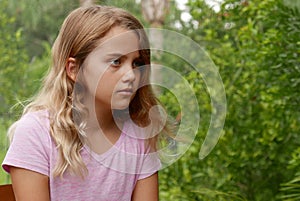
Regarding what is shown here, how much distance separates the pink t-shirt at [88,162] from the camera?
66.5 inches

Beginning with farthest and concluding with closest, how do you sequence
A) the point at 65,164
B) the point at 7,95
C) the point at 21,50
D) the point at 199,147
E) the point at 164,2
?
the point at 164,2 → the point at 21,50 → the point at 7,95 → the point at 199,147 → the point at 65,164

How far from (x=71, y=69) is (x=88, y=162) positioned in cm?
24

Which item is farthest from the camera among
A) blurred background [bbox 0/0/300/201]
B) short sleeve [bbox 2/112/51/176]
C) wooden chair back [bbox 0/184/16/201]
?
blurred background [bbox 0/0/300/201]

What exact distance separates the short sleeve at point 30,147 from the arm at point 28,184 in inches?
0.6

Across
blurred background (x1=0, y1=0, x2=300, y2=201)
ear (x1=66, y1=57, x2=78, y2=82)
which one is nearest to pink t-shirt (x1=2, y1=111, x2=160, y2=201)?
ear (x1=66, y1=57, x2=78, y2=82)

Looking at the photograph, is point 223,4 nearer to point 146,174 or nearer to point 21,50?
point 146,174

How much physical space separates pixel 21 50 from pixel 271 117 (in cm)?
206

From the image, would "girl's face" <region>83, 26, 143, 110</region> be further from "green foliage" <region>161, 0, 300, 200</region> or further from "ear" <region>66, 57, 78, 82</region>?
"green foliage" <region>161, 0, 300, 200</region>

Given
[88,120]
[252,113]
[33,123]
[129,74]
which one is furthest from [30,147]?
[252,113]

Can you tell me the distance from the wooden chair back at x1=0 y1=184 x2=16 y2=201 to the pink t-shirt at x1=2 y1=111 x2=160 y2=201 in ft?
0.41

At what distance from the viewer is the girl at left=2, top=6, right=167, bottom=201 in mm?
1691

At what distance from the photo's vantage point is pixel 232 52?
133 inches

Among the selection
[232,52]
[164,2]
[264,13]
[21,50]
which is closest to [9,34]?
[21,50]

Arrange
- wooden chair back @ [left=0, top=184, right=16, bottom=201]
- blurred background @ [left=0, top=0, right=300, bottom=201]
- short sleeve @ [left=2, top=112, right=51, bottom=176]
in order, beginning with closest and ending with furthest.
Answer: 1. short sleeve @ [left=2, top=112, right=51, bottom=176]
2. wooden chair back @ [left=0, top=184, right=16, bottom=201]
3. blurred background @ [left=0, top=0, right=300, bottom=201]
